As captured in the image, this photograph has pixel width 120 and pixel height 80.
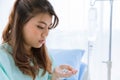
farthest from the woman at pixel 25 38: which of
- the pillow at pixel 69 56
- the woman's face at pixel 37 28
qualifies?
the pillow at pixel 69 56

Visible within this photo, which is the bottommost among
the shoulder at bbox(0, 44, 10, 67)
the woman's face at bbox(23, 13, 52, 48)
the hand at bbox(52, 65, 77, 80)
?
the hand at bbox(52, 65, 77, 80)

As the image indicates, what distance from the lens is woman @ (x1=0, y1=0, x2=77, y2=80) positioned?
3.93 feet

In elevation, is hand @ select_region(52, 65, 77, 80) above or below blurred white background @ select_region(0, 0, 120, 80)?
below

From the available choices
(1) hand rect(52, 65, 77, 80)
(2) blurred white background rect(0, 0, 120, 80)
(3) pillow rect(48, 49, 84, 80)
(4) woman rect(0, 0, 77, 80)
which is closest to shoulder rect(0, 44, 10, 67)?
(4) woman rect(0, 0, 77, 80)

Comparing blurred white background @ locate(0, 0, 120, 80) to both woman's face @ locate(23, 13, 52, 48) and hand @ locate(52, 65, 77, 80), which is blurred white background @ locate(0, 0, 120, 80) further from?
woman's face @ locate(23, 13, 52, 48)

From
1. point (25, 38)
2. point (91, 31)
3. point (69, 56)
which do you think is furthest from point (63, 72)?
point (91, 31)

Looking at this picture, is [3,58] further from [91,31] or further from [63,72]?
[91,31]

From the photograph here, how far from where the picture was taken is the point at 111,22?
1728 millimetres

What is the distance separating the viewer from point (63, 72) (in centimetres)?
135

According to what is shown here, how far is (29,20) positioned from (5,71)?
0.30 m

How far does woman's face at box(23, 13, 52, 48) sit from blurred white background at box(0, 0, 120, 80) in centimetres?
72

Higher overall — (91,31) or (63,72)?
(91,31)

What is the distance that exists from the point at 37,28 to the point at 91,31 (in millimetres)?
789

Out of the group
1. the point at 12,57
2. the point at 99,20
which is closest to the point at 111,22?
the point at 99,20
